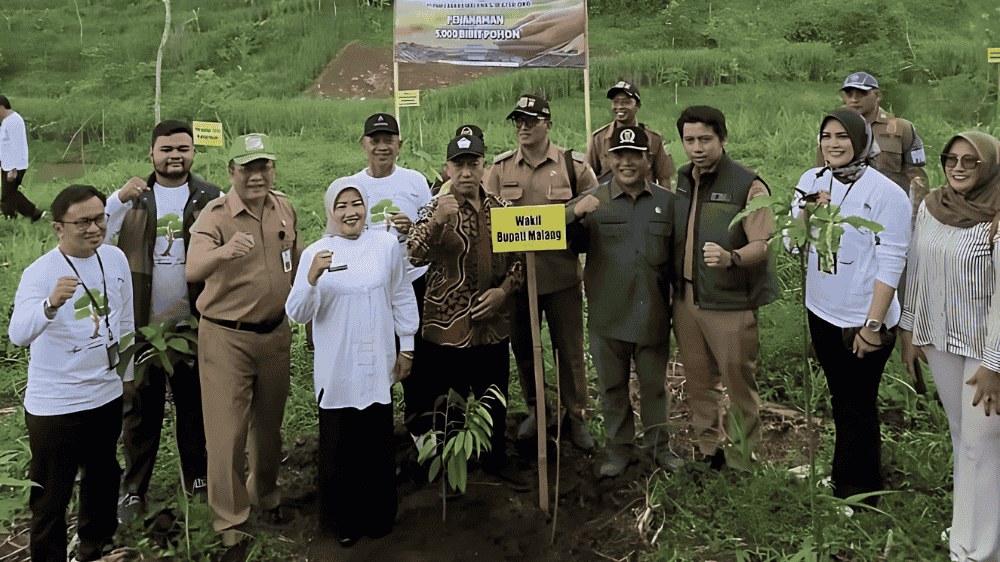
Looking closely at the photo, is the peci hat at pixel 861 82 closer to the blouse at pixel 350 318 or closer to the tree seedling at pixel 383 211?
the tree seedling at pixel 383 211

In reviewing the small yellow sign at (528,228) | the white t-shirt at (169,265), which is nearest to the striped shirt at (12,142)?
the white t-shirt at (169,265)

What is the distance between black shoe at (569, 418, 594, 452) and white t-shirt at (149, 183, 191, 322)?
2.15m

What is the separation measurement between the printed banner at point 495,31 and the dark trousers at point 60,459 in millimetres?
5346

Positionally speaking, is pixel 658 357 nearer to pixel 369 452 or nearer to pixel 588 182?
pixel 588 182

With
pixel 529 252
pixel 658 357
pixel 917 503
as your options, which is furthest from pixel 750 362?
pixel 529 252

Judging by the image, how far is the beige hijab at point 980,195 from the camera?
2.80m

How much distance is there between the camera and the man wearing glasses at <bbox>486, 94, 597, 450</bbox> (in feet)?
13.3

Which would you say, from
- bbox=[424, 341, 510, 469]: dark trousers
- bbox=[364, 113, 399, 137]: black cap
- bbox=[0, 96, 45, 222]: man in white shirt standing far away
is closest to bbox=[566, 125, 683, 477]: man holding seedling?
bbox=[424, 341, 510, 469]: dark trousers

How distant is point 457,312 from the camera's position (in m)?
3.65

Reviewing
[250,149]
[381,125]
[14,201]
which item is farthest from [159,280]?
[14,201]

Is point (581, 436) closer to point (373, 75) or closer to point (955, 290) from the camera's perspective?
point (955, 290)

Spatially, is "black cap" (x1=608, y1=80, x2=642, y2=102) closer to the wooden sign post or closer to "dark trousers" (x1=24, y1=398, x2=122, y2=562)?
the wooden sign post

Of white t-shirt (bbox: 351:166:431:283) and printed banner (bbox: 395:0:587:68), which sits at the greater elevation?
printed banner (bbox: 395:0:587:68)

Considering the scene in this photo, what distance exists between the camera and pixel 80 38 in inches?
577
